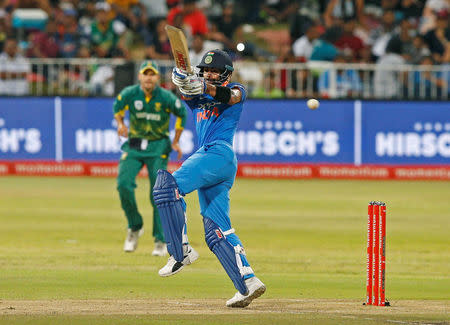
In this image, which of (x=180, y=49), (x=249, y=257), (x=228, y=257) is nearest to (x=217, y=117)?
(x=180, y=49)

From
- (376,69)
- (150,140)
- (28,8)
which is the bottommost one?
(150,140)

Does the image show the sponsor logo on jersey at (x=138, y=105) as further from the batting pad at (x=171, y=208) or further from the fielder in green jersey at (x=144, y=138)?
the batting pad at (x=171, y=208)

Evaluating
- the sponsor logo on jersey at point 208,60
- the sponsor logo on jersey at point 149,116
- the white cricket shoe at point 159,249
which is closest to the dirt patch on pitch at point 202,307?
the sponsor logo on jersey at point 208,60

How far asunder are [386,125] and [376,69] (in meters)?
1.23

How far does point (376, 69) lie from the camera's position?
22.2 metres

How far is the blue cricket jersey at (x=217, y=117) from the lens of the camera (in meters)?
8.64

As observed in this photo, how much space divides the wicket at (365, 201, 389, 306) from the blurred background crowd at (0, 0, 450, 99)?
1382 centimetres

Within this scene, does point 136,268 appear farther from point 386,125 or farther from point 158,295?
point 386,125

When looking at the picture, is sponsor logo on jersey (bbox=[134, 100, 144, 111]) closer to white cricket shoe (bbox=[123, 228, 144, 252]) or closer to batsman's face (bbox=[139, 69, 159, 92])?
batsman's face (bbox=[139, 69, 159, 92])

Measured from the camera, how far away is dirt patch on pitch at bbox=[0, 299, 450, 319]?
27.0ft

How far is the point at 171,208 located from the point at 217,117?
0.93 m

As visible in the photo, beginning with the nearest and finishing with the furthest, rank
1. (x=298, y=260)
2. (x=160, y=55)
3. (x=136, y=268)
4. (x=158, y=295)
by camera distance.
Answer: (x=158, y=295), (x=136, y=268), (x=298, y=260), (x=160, y=55)

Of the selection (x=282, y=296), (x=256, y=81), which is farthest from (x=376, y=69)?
(x=282, y=296)

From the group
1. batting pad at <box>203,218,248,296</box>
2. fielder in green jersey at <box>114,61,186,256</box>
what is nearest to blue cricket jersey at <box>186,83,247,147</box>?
batting pad at <box>203,218,248,296</box>
